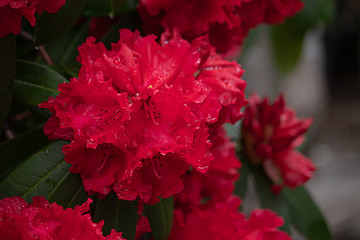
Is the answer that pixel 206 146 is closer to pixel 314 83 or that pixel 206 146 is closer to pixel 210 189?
pixel 210 189

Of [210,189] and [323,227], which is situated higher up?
Result: [210,189]

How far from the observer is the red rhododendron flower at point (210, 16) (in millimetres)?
562

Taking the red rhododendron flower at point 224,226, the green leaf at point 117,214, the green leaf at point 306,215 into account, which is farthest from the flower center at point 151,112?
the green leaf at point 306,215

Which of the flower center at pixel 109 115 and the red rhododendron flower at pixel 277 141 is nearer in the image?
the flower center at pixel 109 115

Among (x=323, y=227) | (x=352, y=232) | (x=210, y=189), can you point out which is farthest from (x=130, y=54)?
(x=352, y=232)

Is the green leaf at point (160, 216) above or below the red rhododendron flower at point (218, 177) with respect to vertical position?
above

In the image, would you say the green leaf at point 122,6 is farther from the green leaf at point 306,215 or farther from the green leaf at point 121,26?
the green leaf at point 306,215

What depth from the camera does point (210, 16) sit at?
0.57 m

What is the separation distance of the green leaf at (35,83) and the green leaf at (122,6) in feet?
0.33

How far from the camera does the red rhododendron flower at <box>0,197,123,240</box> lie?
0.42m

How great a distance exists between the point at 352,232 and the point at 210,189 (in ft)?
6.03

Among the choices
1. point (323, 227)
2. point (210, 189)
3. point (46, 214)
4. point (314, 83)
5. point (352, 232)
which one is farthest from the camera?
point (314, 83)

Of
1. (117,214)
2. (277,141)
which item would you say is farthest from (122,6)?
(277,141)

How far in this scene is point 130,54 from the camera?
47 cm
